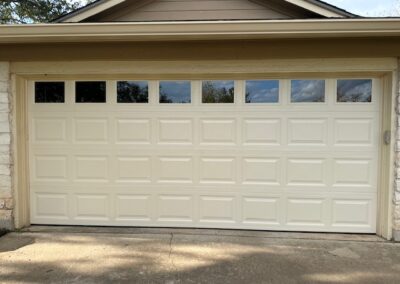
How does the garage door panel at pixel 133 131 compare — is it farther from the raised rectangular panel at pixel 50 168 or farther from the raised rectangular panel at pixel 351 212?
the raised rectangular panel at pixel 351 212

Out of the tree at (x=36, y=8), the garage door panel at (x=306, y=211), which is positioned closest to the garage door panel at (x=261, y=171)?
the garage door panel at (x=306, y=211)

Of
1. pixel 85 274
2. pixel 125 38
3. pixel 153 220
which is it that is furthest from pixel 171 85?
pixel 85 274

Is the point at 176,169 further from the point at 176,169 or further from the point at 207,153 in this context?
the point at 207,153

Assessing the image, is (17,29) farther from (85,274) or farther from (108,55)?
(85,274)

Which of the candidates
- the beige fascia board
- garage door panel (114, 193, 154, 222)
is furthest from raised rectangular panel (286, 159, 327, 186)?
garage door panel (114, 193, 154, 222)

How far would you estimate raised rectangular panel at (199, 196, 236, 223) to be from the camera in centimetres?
474

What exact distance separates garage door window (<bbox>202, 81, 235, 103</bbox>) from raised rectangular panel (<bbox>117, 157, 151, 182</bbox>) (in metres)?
1.19

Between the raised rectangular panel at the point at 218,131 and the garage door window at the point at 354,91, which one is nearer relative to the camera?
the garage door window at the point at 354,91

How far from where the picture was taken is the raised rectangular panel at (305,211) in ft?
15.2

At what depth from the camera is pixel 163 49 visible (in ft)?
14.5

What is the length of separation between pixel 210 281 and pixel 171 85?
2.60 m

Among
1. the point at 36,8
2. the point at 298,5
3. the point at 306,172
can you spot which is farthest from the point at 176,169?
the point at 36,8

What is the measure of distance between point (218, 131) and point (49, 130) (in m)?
2.36

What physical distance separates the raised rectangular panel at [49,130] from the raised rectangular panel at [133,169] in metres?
0.88
